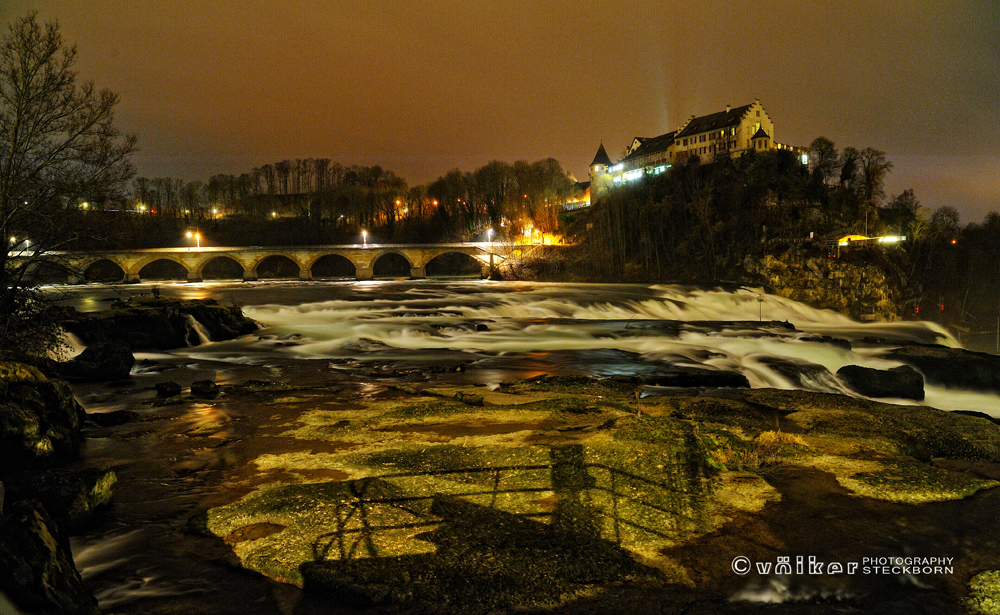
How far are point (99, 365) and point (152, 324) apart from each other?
5598mm

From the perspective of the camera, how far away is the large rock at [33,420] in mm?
5977

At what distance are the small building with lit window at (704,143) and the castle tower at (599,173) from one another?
235mm

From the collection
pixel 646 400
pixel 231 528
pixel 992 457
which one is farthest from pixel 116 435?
pixel 992 457

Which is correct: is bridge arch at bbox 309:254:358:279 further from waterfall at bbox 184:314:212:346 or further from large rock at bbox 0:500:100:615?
large rock at bbox 0:500:100:615

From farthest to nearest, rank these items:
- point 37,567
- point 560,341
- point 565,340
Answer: point 565,340
point 560,341
point 37,567

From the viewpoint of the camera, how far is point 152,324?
17016 millimetres

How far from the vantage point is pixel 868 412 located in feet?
27.5

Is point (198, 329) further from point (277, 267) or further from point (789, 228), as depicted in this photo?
point (277, 267)

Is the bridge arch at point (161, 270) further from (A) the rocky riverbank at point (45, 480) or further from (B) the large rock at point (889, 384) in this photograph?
(B) the large rock at point (889, 384)

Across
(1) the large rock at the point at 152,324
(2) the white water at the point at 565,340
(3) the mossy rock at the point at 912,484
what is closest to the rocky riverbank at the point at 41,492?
(3) the mossy rock at the point at 912,484

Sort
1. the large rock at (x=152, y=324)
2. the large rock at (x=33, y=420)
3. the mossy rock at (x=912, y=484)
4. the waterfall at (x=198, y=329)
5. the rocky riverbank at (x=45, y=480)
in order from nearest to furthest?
1. the rocky riverbank at (x=45, y=480)
2. the mossy rock at (x=912, y=484)
3. the large rock at (x=33, y=420)
4. the large rock at (x=152, y=324)
5. the waterfall at (x=198, y=329)

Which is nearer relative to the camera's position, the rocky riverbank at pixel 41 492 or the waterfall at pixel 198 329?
the rocky riverbank at pixel 41 492

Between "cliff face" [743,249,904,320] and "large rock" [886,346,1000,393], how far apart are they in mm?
32814

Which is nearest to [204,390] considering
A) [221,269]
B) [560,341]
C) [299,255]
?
[560,341]
